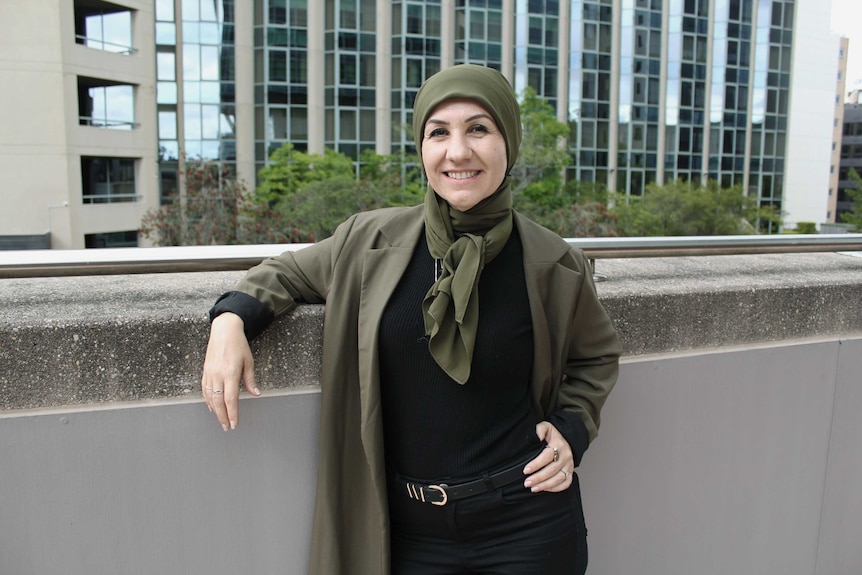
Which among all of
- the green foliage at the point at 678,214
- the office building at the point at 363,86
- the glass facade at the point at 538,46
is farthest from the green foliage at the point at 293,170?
the glass facade at the point at 538,46

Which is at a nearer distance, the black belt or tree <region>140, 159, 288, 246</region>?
the black belt

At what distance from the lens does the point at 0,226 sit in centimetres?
3244

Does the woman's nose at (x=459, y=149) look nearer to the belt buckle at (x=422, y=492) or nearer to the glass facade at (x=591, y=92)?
the belt buckle at (x=422, y=492)

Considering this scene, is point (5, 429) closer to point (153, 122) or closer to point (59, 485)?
point (59, 485)

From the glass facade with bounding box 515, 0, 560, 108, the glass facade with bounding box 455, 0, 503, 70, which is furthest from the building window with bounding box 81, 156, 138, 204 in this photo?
the glass facade with bounding box 515, 0, 560, 108

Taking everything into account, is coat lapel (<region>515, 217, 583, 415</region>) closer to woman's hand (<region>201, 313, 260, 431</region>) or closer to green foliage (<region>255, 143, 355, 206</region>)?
woman's hand (<region>201, 313, 260, 431</region>)

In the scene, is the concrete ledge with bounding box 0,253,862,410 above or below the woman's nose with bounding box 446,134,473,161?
below

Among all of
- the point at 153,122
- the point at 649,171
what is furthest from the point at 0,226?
the point at 649,171

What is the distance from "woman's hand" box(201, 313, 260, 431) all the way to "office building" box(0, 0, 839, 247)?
27.5m

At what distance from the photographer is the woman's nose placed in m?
1.58

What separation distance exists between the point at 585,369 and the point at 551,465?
0.26m

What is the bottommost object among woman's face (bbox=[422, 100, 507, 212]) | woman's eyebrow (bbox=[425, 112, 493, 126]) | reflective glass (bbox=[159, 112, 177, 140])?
woman's face (bbox=[422, 100, 507, 212])

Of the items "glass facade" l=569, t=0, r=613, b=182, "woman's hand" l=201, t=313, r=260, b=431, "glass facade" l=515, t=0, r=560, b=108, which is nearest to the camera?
"woman's hand" l=201, t=313, r=260, b=431

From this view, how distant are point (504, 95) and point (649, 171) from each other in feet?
152
